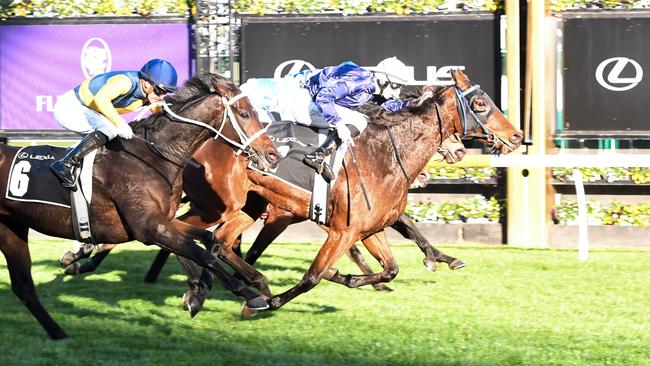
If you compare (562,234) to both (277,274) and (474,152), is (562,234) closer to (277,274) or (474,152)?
(474,152)

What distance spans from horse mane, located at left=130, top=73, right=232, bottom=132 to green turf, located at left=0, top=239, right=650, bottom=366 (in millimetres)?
1261

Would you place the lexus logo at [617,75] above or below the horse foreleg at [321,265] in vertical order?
above

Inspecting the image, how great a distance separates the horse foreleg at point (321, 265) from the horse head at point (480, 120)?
108 cm

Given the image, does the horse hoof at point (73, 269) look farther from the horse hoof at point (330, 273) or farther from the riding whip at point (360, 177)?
the riding whip at point (360, 177)

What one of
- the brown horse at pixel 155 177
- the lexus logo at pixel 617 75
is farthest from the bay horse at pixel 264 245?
the lexus logo at pixel 617 75

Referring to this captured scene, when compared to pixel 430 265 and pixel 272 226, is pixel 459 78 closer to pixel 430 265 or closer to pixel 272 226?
pixel 430 265

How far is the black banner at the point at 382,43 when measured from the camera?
10.9 meters

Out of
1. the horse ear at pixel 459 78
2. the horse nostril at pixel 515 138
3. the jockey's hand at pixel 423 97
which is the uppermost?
the horse ear at pixel 459 78

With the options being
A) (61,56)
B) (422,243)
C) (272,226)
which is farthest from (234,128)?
(61,56)

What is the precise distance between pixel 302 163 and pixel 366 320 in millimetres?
1137

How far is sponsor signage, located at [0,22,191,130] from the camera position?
11.4m

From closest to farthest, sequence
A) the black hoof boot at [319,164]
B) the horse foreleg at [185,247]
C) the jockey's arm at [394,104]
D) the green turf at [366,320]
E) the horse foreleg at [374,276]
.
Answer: the green turf at [366,320], the horse foreleg at [185,247], the black hoof boot at [319,164], the horse foreleg at [374,276], the jockey's arm at [394,104]

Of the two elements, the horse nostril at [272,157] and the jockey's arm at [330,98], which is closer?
the horse nostril at [272,157]

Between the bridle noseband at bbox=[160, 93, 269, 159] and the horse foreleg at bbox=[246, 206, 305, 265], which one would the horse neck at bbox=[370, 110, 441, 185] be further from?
the horse foreleg at bbox=[246, 206, 305, 265]
